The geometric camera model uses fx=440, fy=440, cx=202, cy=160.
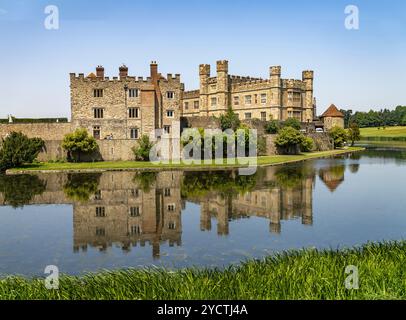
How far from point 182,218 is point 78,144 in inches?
976

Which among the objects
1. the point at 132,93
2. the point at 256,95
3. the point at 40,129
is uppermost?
the point at 256,95

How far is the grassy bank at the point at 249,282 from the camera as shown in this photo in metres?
9.33

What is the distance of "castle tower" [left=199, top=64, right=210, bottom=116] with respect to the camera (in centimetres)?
→ 6644

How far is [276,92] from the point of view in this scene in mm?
61438

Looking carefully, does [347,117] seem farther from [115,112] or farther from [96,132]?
[96,132]

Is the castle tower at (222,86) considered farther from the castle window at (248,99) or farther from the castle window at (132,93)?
the castle window at (132,93)

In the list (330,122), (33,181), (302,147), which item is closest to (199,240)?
(33,181)

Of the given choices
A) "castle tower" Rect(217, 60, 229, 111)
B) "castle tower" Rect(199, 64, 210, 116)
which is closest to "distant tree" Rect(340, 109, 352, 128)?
"castle tower" Rect(199, 64, 210, 116)

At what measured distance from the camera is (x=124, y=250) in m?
14.3

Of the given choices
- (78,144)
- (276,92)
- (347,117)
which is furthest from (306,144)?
(347,117)

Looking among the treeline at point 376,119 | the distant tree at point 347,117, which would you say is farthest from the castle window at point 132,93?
the treeline at point 376,119

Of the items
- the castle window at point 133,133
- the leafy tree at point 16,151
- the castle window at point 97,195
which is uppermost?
the castle window at point 133,133

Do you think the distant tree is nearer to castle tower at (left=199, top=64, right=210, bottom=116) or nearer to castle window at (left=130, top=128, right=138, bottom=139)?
castle tower at (left=199, top=64, right=210, bottom=116)
